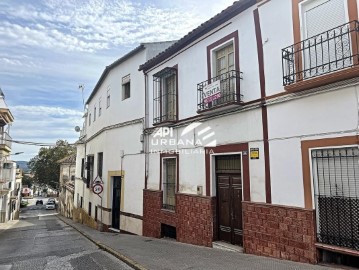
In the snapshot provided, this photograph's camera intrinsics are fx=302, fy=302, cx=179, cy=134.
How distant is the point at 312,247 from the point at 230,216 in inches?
96.0

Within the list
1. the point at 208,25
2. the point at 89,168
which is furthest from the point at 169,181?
the point at 89,168

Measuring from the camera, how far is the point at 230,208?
7680mm

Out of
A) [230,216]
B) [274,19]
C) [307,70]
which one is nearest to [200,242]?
[230,216]

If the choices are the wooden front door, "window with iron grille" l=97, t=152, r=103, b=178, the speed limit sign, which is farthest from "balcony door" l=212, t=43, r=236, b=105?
"window with iron grille" l=97, t=152, r=103, b=178

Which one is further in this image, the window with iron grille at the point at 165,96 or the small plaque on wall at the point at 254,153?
the window with iron grille at the point at 165,96

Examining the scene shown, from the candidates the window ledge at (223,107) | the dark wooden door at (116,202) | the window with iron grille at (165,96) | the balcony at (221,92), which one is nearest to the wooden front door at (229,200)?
the window ledge at (223,107)

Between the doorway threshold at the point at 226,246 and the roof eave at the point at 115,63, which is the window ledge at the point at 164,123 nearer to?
the roof eave at the point at 115,63

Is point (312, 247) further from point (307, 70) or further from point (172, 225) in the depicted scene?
point (172, 225)

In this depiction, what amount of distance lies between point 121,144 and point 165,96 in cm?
388

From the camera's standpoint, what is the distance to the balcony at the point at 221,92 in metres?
7.29

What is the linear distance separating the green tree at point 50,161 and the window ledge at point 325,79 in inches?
1990

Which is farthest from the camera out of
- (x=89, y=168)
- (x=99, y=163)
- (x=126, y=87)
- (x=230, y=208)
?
(x=89, y=168)

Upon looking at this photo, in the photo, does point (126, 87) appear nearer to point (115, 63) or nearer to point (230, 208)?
point (115, 63)

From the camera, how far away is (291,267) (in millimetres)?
5477
